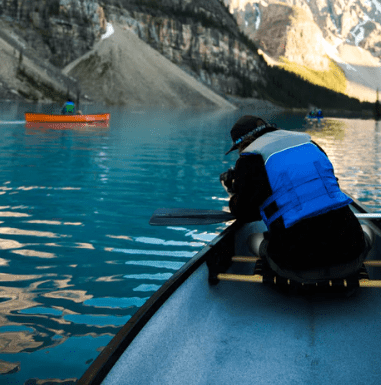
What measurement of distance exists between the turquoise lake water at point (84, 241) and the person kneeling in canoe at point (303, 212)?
7.06ft

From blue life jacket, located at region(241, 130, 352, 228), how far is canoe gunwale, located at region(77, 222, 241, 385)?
2.95ft

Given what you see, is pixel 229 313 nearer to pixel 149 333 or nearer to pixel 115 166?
pixel 149 333

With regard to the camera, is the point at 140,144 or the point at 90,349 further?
the point at 140,144

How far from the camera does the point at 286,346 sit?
11.6 feet

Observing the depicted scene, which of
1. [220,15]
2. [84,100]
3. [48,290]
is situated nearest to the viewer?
[48,290]

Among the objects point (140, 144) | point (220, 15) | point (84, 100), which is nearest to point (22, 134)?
point (140, 144)

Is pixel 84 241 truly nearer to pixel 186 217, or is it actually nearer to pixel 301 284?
pixel 186 217

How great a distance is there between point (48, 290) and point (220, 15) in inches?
6655

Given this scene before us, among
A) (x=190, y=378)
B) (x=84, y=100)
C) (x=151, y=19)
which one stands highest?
(x=151, y=19)

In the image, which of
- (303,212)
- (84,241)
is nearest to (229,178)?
(303,212)

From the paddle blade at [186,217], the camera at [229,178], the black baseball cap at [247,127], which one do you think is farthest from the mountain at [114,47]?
the black baseball cap at [247,127]

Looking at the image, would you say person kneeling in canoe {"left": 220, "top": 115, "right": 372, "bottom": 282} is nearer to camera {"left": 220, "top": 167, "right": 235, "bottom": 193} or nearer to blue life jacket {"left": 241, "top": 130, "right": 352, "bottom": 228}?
blue life jacket {"left": 241, "top": 130, "right": 352, "bottom": 228}

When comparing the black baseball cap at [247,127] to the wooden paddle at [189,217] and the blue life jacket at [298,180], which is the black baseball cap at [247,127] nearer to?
the blue life jacket at [298,180]

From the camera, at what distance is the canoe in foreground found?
3111mm
